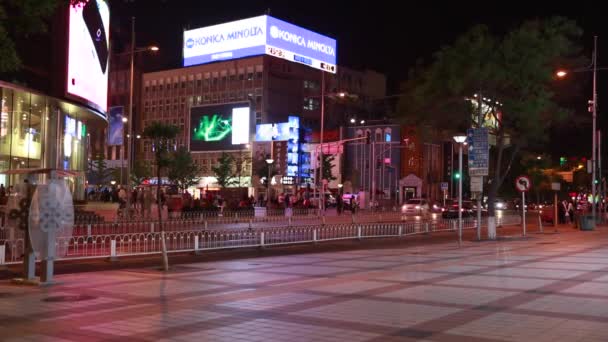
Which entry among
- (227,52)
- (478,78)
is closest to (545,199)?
(227,52)

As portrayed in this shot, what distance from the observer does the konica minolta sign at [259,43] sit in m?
82.1

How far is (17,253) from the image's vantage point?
52.0 feet

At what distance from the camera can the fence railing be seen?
1623 cm

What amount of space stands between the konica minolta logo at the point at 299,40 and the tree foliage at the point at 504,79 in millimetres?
56661

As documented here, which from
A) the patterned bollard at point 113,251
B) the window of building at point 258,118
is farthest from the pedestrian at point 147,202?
the window of building at point 258,118

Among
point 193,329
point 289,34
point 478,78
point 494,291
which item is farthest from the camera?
point 289,34

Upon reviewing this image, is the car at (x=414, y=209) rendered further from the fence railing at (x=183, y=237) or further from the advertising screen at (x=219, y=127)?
the advertising screen at (x=219, y=127)

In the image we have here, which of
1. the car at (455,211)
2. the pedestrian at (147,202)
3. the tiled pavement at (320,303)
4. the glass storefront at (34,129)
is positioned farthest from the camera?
the car at (455,211)

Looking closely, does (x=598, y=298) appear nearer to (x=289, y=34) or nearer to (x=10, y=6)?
(x=10, y=6)

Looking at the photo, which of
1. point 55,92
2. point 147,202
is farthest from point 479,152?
point 147,202

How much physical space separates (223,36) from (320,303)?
7817 centimetres

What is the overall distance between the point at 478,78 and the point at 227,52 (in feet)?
→ 208

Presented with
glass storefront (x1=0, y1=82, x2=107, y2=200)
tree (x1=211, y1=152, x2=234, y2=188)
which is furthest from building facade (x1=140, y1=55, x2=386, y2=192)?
glass storefront (x1=0, y1=82, x2=107, y2=200)

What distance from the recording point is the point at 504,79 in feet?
84.3
